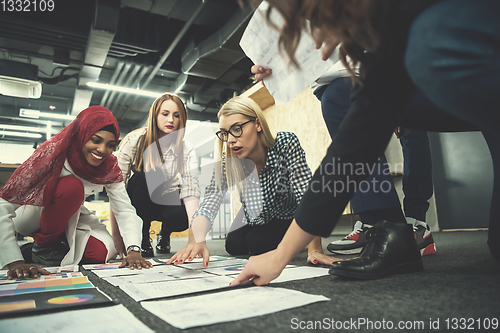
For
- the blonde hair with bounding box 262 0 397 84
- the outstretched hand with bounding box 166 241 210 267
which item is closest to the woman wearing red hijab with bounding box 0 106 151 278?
the outstretched hand with bounding box 166 241 210 267

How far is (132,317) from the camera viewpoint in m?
0.40

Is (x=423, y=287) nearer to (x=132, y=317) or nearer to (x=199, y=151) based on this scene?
(x=132, y=317)

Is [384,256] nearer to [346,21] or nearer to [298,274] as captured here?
[298,274]

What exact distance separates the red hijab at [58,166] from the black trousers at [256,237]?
0.57 m

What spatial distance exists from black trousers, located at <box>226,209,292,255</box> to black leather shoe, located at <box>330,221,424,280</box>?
555 mm

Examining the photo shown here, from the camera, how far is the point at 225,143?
1260 millimetres

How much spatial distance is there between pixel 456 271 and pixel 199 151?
22.8 feet

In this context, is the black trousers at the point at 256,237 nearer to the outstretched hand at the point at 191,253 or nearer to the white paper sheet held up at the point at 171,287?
the outstretched hand at the point at 191,253

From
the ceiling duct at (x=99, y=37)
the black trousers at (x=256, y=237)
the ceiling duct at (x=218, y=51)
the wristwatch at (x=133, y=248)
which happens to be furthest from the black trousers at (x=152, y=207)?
the ceiling duct at (x=99, y=37)

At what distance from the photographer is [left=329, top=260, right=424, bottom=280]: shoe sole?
0.60 meters

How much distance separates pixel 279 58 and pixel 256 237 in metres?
0.74

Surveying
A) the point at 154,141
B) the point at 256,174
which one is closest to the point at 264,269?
the point at 256,174

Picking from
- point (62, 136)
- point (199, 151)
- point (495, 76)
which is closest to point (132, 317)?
point (495, 76)

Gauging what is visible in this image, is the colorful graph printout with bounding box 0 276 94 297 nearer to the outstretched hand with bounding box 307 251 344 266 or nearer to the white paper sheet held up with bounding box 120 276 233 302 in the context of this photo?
the white paper sheet held up with bounding box 120 276 233 302
